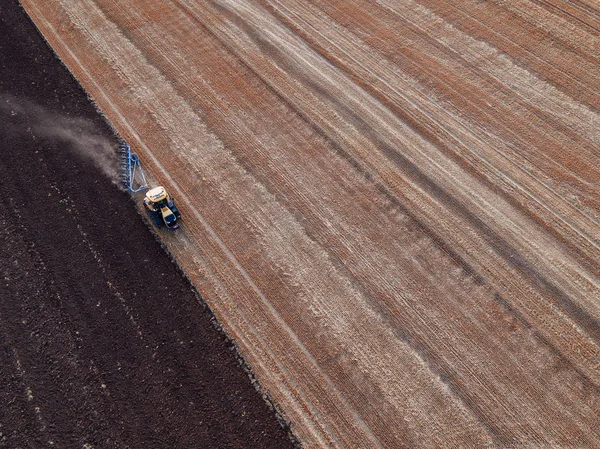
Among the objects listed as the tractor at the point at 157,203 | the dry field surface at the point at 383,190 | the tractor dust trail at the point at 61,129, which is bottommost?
the dry field surface at the point at 383,190

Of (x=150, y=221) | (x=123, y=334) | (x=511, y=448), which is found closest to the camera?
(x=511, y=448)

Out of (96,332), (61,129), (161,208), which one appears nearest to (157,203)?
(161,208)

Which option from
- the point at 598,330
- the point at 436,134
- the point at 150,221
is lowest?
the point at 598,330

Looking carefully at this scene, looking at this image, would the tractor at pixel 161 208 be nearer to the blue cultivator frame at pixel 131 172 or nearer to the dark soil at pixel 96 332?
the dark soil at pixel 96 332

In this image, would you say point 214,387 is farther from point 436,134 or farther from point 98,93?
point 98,93

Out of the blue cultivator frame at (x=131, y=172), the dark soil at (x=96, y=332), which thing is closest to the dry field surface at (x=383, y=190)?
the blue cultivator frame at (x=131, y=172)

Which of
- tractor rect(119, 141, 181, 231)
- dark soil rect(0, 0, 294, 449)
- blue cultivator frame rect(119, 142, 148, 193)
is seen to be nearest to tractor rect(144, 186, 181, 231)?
tractor rect(119, 141, 181, 231)

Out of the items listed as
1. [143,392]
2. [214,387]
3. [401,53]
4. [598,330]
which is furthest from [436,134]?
[143,392]
